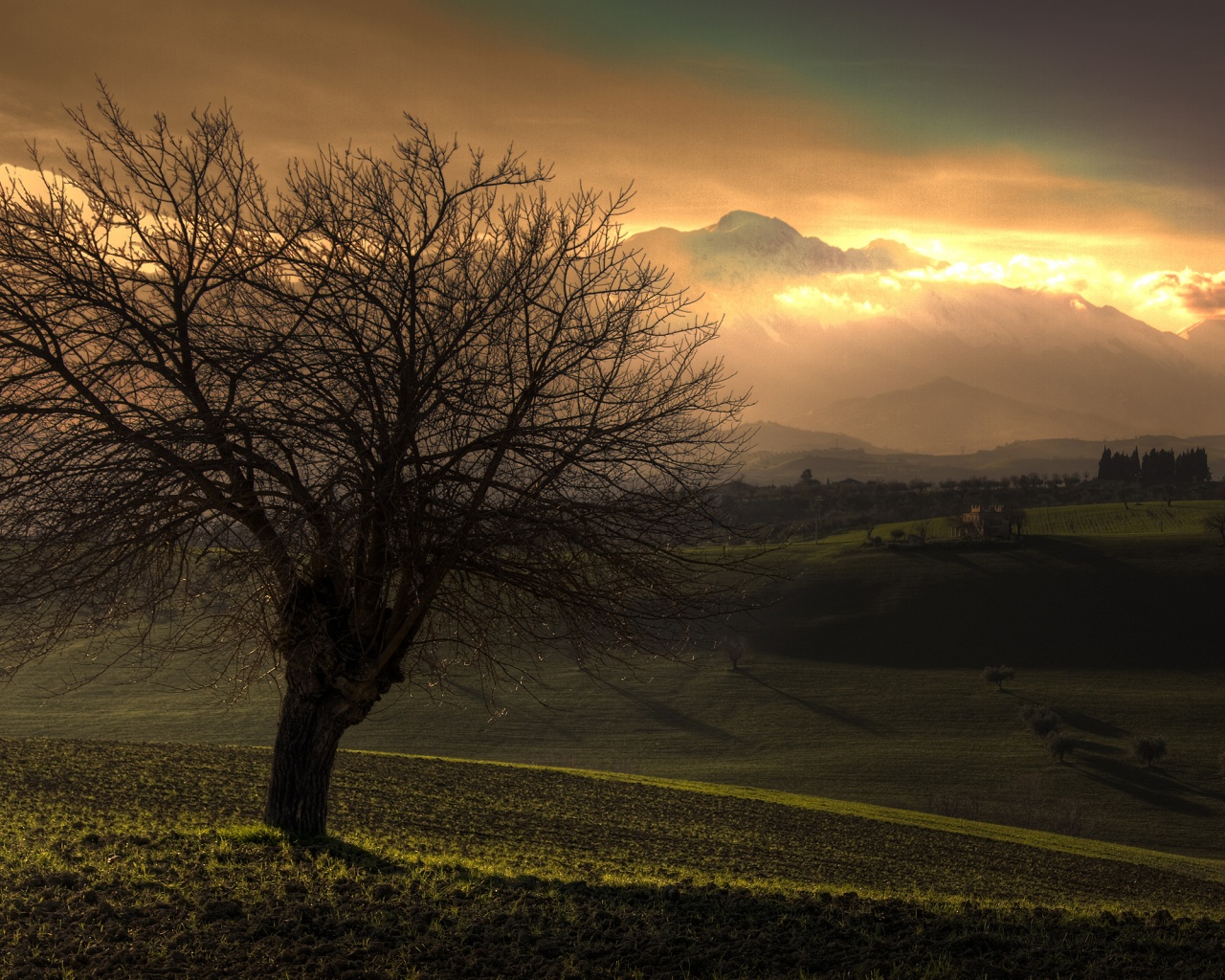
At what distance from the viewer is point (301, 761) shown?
1363 cm

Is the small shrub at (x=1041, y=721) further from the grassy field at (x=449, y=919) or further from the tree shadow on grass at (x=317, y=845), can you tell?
the tree shadow on grass at (x=317, y=845)

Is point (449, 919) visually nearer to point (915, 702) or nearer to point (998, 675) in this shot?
point (915, 702)

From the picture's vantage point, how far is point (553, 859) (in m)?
18.5

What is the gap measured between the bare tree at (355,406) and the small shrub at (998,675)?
3014 inches

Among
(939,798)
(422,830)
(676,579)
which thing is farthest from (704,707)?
(676,579)

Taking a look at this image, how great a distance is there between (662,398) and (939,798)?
52.3m

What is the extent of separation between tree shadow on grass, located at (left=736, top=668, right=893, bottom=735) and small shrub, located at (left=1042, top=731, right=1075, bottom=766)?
10.5 meters

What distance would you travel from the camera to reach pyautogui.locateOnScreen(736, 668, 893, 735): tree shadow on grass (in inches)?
2931

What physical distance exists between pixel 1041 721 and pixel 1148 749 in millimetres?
7277

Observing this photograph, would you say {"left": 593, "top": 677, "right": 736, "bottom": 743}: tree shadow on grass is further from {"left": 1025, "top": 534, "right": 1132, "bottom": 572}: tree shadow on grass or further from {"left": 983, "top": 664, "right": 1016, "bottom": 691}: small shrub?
{"left": 1025, "top": 534, "right": 1132, "bottom": 572}: tree shadow on grass

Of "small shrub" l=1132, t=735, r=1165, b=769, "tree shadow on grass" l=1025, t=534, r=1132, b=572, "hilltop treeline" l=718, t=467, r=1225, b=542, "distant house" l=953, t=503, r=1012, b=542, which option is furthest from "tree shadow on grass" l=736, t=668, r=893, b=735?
"distant house" l=953, t=503, r=1012, b=542

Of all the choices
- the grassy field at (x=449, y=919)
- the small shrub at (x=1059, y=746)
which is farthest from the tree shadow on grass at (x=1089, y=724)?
the grassy field at (x=449, y=919)

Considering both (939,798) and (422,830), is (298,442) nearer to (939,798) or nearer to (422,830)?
(422,830)

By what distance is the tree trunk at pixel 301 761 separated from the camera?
44.3ft
